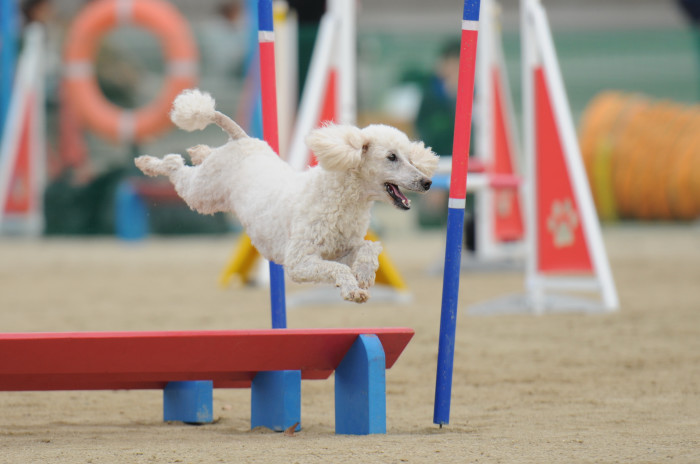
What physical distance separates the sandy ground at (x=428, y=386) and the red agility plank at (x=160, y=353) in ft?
0.78

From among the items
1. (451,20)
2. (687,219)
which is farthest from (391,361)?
(451,20)

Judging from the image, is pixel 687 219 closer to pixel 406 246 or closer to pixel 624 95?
pixel 624 95

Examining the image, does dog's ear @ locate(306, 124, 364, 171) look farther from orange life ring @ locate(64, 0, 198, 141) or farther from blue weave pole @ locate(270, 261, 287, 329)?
orange life ring @ locate(64, 0, 198, 141)

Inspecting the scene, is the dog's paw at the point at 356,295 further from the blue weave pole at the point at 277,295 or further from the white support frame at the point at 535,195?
the white support frame at the point at 535,195

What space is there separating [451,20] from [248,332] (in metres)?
17.5

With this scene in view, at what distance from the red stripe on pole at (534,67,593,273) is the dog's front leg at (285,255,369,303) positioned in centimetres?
432

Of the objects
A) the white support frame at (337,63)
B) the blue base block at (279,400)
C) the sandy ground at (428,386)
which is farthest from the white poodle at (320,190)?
the white support frame at (337,63)

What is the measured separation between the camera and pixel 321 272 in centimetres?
303

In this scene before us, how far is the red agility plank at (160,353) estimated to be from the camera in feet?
11.3

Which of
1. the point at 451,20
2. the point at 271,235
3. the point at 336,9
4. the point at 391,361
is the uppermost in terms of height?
the point at 451,20

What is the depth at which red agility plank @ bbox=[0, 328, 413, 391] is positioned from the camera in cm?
344

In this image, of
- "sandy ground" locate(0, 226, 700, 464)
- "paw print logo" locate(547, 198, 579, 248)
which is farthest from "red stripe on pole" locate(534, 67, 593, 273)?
"sandy ground" locate(0, 226, 700, 464)

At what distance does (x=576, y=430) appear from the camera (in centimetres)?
388

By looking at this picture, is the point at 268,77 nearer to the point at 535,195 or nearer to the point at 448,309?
the point at 448,309
